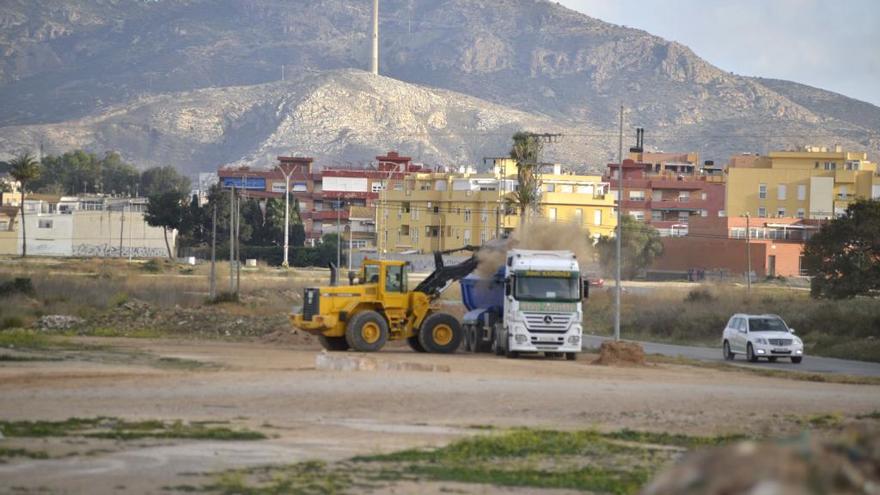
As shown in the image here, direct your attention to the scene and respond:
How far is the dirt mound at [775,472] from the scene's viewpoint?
7.79 metres

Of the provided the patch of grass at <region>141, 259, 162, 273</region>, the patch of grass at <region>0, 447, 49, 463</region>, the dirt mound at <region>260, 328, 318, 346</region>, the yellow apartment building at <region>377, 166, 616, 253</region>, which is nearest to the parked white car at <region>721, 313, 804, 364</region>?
the dirt mound at <region>260, 328, 318, 346</region>

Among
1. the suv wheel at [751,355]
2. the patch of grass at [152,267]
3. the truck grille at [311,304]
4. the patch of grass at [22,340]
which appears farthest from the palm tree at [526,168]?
the truck grille at [311,304]

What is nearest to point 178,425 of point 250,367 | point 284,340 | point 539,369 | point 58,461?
point 58,461

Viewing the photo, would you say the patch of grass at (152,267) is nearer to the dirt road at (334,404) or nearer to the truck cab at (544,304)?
the truck cab at (544,304)

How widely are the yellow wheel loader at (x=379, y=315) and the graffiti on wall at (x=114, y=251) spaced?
352ft

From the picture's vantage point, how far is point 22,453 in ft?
62.1

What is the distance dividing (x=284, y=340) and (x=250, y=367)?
55.0 ft

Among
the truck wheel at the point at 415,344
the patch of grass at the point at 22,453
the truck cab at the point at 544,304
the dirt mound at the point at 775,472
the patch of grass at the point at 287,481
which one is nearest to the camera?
the dirt mound at the point at 775,472

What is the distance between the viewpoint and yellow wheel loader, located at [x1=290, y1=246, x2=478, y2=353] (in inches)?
1743

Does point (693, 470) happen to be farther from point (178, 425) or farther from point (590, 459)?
point (178, 425)

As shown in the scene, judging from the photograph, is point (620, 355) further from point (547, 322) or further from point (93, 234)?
point (93, 234)

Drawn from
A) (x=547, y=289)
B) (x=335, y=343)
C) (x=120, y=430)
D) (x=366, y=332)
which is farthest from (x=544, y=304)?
(x=120, y=430)

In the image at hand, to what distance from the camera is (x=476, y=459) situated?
19.9m

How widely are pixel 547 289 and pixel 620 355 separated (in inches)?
107
